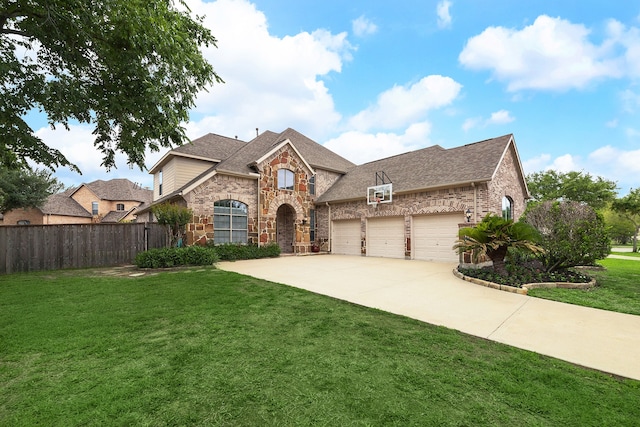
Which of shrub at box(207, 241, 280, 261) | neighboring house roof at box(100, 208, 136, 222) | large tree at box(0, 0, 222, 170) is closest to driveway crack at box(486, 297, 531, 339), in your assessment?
large tree at box(0, 0, 222, 170)

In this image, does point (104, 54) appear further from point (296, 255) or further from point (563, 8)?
point (563, 8)

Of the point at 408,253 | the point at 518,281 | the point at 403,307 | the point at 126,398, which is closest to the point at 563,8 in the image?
the point at 518,281

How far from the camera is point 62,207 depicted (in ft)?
103

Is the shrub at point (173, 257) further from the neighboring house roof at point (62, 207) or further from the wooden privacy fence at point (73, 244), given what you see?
the neighboring house roof at point (62, 207)

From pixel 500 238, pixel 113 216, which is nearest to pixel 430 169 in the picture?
pixel 500 238

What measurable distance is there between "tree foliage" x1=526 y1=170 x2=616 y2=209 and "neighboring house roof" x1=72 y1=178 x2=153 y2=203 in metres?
46.6

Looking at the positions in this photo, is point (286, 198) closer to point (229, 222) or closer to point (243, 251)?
point (229, 222)

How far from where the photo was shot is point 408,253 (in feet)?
47.3

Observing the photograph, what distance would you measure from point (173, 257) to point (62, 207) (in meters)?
31.9

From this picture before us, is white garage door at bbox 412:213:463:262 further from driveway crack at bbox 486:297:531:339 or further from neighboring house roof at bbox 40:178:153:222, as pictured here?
neighboring house roof at bbox 40:178:153:222

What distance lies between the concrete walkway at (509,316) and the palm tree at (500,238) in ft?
4.28

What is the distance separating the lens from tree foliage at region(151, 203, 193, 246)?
11.7 m

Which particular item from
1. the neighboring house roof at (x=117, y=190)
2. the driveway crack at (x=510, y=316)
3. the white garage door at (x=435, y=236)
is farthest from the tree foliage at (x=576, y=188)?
the neighboring house roof at (x=117, y=190)

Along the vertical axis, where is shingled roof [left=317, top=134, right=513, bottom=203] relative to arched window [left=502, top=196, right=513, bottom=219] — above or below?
above
